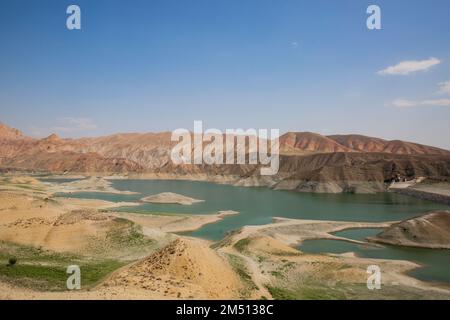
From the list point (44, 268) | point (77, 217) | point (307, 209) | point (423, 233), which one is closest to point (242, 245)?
point (44, 268)

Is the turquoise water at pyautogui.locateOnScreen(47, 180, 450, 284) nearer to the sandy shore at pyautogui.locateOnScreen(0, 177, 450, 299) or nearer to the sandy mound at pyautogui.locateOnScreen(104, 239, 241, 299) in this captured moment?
the sandy shore at pyautogui.locateOnScreen(0, 177, 450, 299)

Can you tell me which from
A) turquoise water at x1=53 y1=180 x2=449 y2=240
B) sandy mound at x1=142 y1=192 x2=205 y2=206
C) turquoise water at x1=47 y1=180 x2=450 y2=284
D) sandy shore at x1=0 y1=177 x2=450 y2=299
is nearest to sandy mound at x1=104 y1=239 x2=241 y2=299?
sandy shore at x1=0 y1=177 x2=450 y2=299

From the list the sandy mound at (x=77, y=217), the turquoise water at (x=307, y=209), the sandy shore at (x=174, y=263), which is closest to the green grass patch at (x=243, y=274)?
the sandy shore at (x=174, y=263)

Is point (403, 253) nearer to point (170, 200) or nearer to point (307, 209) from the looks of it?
point (307, 209)

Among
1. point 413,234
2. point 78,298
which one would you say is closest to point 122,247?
point 78,298

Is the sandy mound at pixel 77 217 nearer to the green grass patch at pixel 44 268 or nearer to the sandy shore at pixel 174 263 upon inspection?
the sandy shore at pixel 174 263
